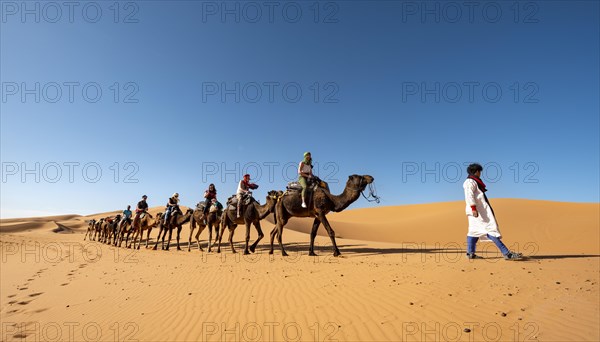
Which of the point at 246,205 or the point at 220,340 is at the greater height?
the point at 246,205

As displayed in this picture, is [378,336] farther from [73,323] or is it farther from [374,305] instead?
[73,323]

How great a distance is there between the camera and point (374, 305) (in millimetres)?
5250

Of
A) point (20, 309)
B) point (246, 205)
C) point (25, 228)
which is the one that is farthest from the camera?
point (25, 228)

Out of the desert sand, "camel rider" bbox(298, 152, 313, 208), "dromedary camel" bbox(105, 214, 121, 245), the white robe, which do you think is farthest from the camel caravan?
"dromedary camel" bbox(105, 214, 121, 245)

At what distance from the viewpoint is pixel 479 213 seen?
820 centimetres

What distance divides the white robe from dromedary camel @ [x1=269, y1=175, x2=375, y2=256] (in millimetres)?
3538

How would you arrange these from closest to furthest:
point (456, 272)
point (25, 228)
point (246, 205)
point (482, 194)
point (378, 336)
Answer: point (378, 336), point (456, 272), point (482, 194), point (246, 205), point (25, 228)

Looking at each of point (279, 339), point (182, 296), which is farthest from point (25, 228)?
point (279, 339)

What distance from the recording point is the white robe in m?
8.00

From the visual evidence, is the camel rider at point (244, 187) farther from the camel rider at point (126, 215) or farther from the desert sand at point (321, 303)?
the camel rider at point (126, 215)

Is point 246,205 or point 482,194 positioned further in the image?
point 246,205

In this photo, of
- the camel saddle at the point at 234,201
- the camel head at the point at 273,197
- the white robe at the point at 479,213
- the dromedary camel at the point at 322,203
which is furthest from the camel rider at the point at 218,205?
the white robe at the point at 479,213

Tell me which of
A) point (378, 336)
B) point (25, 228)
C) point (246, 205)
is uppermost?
point (246, 205)

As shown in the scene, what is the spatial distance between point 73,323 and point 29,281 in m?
7.36
